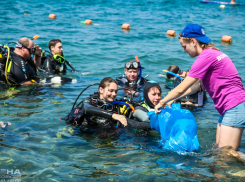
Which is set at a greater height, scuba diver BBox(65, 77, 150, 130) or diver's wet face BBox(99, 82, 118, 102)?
diver's wet face BBox(99, 82, 118, 102)

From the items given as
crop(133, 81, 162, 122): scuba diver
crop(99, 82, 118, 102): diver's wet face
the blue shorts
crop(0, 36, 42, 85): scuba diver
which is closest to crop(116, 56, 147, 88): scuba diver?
crop(133, 81, 162, 122): scuba diver

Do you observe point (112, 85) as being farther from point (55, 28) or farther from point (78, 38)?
point (55, 28)

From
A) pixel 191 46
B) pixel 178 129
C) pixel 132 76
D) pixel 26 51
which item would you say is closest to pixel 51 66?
pixel 26 51

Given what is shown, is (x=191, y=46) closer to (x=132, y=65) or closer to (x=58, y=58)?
(x=132, y=65)

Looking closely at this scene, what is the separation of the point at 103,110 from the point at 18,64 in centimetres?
349

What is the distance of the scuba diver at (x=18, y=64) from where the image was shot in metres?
7.14

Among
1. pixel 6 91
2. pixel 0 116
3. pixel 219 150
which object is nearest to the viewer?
pixel 219 150

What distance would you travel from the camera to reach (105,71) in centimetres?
928

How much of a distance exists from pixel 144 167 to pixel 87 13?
18169 mm

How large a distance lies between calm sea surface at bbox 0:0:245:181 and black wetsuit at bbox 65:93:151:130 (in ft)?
0.62

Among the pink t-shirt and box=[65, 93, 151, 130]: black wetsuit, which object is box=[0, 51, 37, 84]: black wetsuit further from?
the pink t-shirt

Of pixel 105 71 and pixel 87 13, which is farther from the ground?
pixel 87 13

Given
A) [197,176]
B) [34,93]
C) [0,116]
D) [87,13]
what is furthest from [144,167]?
[87,13]

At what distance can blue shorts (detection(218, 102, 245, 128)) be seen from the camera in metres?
3.32
